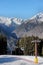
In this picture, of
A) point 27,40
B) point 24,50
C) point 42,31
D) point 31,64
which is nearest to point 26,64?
point 31,64

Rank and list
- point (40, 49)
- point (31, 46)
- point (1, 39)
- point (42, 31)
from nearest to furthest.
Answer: point (40, 49), point (31, 46), point (1, 39), point (42, 31)

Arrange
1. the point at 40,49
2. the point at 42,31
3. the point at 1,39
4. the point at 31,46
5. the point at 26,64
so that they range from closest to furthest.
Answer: the point at 26,64 < the point at 40,49 < the point at 31,46 < the point at 1,39 < the point at 42,31

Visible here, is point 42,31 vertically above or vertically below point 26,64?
above

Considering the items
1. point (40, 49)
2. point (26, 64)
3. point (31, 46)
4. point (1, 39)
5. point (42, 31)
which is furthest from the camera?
point (42, 31)

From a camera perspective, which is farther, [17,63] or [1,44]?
[1,44]

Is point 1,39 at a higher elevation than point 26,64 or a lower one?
higher

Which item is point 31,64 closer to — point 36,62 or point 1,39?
point 36,62

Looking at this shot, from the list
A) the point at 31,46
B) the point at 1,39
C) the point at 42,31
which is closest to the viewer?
the point at 31,46

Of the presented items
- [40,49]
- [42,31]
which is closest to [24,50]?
[40,49]

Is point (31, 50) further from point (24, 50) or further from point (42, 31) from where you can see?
point (42, 31)
